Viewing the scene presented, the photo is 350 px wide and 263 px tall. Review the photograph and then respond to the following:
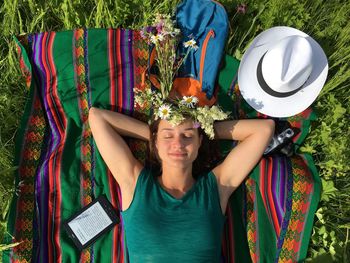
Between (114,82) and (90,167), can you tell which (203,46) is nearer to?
(114,82)

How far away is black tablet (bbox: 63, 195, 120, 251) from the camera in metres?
2.76

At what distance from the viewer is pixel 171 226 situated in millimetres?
2555

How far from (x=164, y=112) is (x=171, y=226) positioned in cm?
85

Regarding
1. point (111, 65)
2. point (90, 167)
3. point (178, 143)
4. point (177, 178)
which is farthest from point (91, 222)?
point (111, 65)

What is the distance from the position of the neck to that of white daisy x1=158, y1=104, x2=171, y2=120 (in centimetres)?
43

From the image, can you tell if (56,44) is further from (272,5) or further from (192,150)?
(272,5)

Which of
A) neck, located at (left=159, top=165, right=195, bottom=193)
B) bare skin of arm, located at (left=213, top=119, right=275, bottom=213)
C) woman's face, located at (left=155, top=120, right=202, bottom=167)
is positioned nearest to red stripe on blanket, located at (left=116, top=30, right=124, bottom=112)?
woman's face, located at (left=155, top=120, right=202, bottom=167)

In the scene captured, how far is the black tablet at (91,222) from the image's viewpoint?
2.76 metres

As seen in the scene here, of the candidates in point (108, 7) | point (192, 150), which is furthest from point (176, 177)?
point (108, 7)

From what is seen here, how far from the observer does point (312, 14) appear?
3152 mm

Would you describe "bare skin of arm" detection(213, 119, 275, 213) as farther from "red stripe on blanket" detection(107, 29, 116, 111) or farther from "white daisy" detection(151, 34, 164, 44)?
"red stripe on blanket" detection(107, 29, 116, 111)

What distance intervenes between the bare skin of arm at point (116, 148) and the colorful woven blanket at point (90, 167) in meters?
0.21

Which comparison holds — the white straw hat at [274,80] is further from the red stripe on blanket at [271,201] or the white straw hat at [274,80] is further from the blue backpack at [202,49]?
the red stripe on blanket at [271,201]

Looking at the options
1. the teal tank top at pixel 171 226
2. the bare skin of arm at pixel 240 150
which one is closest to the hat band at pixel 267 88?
the bare skin of arm at pixel 240 150
